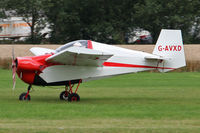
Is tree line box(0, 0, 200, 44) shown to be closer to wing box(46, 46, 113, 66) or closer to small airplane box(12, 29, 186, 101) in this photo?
small airplane box(12, 29, 186, 101)

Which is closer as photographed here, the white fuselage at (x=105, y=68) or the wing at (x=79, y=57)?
the wing at (x=79, y=57)

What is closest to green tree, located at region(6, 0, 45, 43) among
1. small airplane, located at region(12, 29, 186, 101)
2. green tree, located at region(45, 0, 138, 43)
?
green tree, located at region(45, 0, 138, 43)

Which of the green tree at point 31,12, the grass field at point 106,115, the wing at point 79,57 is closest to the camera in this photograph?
the grass field at point 106,115

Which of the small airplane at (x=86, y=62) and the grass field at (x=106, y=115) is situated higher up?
the small airplane at (x=86, y=62)

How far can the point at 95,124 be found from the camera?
919cm

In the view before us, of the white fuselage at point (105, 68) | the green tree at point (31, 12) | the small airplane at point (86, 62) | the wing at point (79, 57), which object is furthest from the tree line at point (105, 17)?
the wing at point (79, 57)

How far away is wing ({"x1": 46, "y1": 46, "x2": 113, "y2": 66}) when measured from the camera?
12555mm

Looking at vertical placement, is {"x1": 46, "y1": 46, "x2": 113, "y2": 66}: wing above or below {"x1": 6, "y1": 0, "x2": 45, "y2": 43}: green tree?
above

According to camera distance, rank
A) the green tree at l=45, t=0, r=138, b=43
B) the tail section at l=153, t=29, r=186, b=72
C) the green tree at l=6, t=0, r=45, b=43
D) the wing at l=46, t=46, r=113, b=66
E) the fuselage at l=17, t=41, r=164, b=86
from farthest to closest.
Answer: the green tree at l=45, t=0, r=138, b=43 → the green tree at l=6, t=0, r=45, b=43 → the tail section at l=153, t=29, r=186, b=72 → the fuselage at l=17, t=41, r=164, b=86 → the wing at l=46, t=46, r=113, b=66

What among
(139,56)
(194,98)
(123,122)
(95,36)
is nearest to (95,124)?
(123,122)

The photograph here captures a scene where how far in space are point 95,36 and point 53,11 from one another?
545 centimetres

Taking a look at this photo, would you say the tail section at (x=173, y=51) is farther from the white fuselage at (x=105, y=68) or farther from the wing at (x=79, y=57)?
the wing at (x=79, y=57)

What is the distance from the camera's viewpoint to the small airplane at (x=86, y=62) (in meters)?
13.0

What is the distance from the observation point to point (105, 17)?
44.6m
